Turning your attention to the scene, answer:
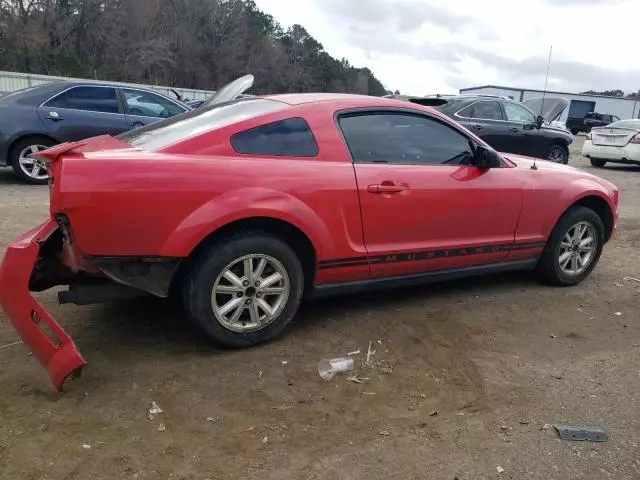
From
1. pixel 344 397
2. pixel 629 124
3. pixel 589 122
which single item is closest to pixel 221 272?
pixel 344 397

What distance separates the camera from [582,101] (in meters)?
49.3

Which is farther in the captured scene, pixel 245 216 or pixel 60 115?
pixel 60 115

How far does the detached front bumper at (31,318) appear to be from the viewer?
8.97 ft

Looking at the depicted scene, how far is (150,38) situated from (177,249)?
5781 centimetres

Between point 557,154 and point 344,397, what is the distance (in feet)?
36.8

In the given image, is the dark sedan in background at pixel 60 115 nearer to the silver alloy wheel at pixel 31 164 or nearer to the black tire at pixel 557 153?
the silver alloy wheel at pixel 31 164

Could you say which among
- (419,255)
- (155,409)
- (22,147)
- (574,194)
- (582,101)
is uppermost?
(582,101)

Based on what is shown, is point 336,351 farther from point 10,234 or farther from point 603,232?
point 10,234

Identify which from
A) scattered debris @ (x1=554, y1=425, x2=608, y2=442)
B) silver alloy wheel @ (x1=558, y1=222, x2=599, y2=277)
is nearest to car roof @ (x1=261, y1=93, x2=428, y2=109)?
silver alloy wheel @ (x1=558, y1=222, x2=599, y2=277)

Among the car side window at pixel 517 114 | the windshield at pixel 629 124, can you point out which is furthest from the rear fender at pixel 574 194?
the windshield at pixel 629 124

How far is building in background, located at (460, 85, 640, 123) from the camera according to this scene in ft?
149

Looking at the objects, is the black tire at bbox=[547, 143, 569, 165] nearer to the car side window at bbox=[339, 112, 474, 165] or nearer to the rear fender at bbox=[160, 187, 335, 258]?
the car side window at bbox=[339, 112, 474, 165]

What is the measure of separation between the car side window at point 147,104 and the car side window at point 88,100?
20 centimetres

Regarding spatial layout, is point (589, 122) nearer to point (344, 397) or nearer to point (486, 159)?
point (486, 159)
